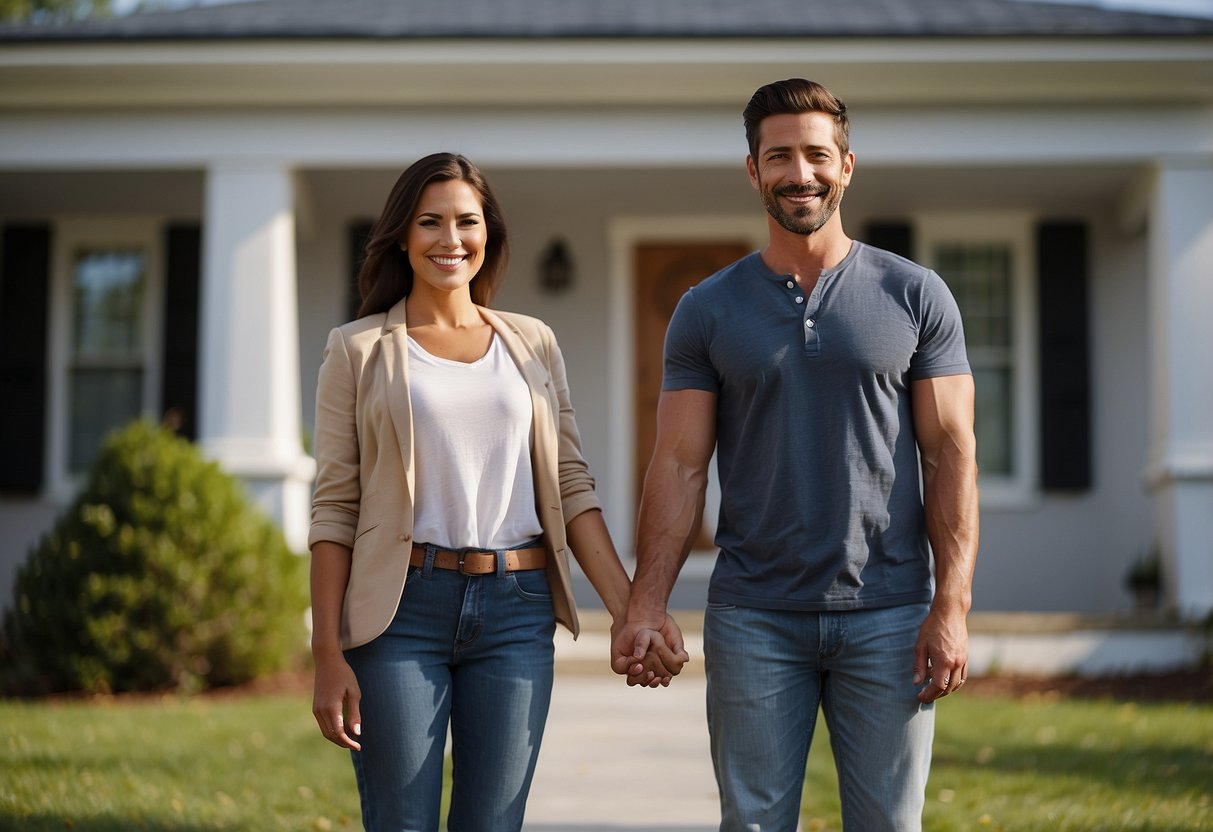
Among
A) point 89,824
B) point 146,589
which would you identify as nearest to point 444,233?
point 89,824

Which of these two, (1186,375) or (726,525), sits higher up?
(1186,375)

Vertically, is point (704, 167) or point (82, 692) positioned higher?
point (704, 167)

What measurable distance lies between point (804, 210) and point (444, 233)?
0.76m

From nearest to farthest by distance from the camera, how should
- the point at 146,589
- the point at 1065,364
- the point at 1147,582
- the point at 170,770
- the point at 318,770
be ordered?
1. the point at 170,770
2. the point at 318,770
3. the point at 146,589
4. the point at 1147,582
5. the point at 1065,364

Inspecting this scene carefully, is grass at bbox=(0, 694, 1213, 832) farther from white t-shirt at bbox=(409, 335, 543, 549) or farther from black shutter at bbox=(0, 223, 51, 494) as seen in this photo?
black shutter at bbox=(0, 223, 51, 494)

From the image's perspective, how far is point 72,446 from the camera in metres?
10.1

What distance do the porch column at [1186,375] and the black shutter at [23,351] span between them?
7755 millimetres

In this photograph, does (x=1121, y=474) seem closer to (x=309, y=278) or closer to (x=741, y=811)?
(x=309, y=278)

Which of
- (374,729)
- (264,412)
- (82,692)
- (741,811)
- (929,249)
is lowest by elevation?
(82,692)

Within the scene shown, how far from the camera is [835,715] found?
271 cm

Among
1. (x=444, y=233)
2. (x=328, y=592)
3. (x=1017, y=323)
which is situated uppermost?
(x=1017, y=323)

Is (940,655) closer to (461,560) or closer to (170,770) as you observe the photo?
(461,560)

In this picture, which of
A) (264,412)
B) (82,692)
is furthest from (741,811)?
(264,412)

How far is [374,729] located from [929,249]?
805 cm
